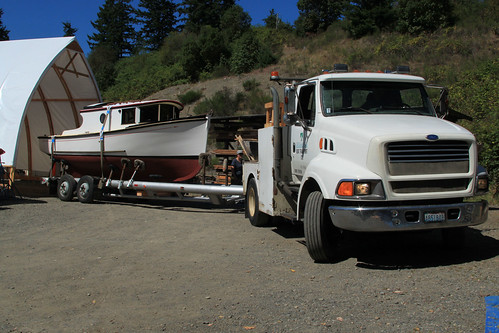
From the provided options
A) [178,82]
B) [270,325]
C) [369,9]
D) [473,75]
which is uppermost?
[369,9]

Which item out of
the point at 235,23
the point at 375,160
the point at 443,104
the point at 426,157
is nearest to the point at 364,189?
the point at 375,160

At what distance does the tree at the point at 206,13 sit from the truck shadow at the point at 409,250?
56.6m

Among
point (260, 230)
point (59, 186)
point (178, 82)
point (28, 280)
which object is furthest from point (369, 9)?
point (28, 280)

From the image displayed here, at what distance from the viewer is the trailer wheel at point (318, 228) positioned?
6859mm

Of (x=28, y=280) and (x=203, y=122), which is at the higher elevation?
(x=203, y=122)

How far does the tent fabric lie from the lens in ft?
57.0

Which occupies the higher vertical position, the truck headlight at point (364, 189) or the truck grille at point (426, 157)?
the truck grille at point (426, 157)

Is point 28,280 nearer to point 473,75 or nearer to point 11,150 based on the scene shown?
point 11,150

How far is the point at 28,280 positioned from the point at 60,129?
16.7 meters

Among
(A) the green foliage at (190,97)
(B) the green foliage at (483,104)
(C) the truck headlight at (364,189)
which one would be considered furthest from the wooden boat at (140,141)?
(A) the green foliage at (190,97)

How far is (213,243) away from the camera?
9102 mm

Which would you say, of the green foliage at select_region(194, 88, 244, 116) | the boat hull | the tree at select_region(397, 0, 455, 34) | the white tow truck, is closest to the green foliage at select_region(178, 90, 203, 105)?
the green foliage at select_region(194, 88, 244, 116)

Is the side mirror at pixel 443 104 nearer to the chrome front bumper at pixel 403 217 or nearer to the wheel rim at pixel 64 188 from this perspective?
the chrome front bumper at pixel 403 217

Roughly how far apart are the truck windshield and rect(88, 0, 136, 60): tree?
70.0m
